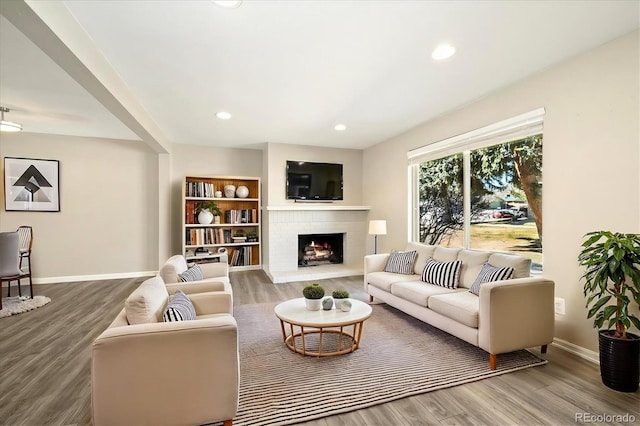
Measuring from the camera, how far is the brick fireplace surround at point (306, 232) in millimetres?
5496

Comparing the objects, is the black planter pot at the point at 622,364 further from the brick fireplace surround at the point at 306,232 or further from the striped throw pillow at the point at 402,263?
the brick fireplace surround at the point at 306,232

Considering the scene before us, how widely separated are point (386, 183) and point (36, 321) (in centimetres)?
511

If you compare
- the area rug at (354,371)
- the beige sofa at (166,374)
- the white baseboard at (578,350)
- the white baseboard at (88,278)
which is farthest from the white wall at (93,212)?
the white baseboard at (578,350)

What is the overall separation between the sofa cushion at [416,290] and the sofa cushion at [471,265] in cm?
18

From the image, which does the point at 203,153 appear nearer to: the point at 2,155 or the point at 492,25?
the point at 2,155

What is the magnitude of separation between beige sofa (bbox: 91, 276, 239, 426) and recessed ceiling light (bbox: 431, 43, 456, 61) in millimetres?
2511

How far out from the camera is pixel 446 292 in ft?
9.87

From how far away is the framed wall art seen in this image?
4.84 m

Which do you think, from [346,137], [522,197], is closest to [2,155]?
[346,137]

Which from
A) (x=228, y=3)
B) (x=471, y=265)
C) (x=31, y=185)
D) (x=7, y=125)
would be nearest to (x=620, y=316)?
(x=471, y=265)

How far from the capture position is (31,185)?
16.2 feet

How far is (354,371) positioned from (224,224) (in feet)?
13.3

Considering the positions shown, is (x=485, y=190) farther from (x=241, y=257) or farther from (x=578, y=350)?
(x=241, y=257)

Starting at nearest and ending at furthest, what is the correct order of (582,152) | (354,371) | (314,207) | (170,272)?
(354,371) → (582,152) → (170,272) → (314,207)
